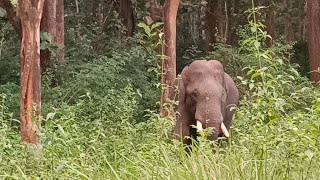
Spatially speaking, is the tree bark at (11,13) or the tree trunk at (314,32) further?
the tree trunk at (314,32)

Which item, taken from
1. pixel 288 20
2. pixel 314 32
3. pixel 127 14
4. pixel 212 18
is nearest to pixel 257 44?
pixel 314 32

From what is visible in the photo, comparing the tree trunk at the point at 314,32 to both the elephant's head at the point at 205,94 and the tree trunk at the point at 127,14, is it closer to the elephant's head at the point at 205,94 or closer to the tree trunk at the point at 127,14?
the tree trunk at the point at 127,14

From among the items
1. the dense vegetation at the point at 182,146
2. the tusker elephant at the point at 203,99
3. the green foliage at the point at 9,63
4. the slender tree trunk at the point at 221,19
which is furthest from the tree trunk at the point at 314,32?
the tusker elephant at the point at 203,99

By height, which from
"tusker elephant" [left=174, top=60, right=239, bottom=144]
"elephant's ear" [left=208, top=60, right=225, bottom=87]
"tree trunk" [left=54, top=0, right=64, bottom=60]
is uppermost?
"tree trunk" [left=54, top=0, right=64, bottom=60]

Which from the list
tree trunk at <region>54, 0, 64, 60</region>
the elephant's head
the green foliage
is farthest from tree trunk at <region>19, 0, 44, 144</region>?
tree trunk at <region>54, 0, 64, 60</region>

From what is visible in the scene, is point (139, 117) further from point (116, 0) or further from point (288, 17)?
point (288, 17)

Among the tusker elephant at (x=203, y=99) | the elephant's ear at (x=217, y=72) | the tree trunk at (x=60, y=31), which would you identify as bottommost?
the tusker elephant at (x=203, y=99)

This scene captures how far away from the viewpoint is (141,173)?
16.2 ft

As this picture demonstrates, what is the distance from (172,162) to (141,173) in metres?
0.25

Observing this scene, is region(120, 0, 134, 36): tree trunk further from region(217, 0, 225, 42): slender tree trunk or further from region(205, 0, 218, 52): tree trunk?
region(217, 0, 225, 42): slender tree trunk

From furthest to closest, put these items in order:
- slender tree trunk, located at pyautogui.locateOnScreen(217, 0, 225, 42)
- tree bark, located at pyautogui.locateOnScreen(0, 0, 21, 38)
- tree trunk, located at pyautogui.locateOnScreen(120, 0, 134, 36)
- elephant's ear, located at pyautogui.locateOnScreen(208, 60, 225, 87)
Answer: slender tree trunk, located at pyautogui.locateOnScreen(217, 0, 225, 42), tree trunk, located at pyautogui.locateOnScreen(120, 0, 134, 36), tree bark, located at pyautogui.locateOnScreen(0, 0, 21, 38), elephant's ear, located at pyautogui.locateOnScreen(208, 60, 225, 87)

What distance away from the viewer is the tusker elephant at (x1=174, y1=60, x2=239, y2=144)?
7.94m

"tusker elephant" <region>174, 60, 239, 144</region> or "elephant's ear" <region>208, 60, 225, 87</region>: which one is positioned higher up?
"elephant's ear" <region>208, 60, 225, 87</region>

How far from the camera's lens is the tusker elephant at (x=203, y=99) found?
7.94 meters
